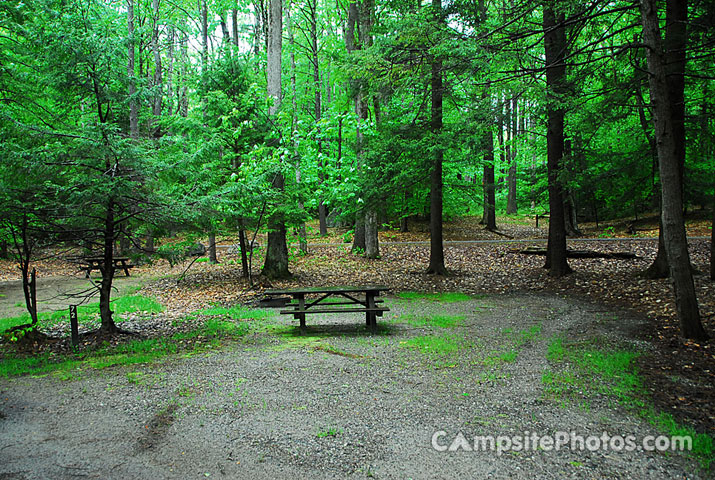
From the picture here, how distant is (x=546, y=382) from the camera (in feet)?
15.7

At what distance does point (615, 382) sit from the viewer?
472 cm

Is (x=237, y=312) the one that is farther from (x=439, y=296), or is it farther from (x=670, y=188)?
(x=670, y=188)

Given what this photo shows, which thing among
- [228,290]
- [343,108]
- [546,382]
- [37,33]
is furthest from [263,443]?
[343,108]

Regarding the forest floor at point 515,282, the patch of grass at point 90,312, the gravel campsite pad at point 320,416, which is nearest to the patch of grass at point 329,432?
the gravel campsite pad at point 320,416

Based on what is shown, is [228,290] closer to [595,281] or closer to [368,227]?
[368,227]

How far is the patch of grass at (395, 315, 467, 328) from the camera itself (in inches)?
302

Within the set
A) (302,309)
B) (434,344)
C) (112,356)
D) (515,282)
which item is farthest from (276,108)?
(434,344)

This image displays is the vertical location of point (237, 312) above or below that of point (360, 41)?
below

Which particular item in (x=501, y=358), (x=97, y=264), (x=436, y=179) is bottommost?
(x=501, y=358)

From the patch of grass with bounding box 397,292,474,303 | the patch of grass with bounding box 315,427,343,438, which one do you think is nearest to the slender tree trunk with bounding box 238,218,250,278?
the patch of grass with bounding box 397,292,474,303

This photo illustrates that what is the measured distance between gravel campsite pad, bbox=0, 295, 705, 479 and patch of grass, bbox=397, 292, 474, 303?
363 cm

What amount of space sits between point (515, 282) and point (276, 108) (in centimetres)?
853

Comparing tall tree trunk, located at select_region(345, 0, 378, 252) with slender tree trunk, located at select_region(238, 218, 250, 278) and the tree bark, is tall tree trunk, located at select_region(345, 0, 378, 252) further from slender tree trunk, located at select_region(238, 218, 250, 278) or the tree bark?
slender tree trunk, located at select_region(238, 218, 250, 278)

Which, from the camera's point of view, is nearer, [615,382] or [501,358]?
[615,382]
